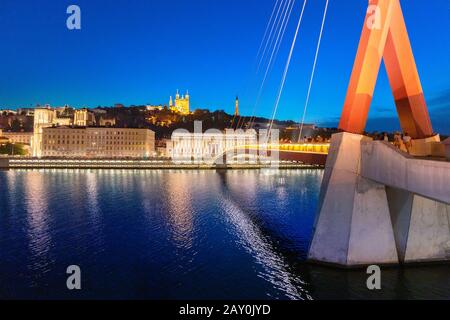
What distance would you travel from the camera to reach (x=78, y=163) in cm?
8419

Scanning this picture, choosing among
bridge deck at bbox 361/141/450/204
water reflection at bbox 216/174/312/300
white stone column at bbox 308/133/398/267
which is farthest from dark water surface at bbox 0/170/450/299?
bridge deck at bbox 361/141/450/204

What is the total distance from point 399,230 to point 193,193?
28.2m

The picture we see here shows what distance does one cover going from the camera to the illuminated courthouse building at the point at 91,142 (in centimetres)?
10638

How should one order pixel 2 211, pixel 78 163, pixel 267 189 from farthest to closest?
pixel 78 163 < pixel 267 189 < pixel 2 211

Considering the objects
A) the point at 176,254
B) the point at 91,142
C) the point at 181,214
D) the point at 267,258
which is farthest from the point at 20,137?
the point at 267,258

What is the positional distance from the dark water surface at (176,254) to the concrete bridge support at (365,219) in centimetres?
52

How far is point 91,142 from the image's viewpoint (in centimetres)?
10744

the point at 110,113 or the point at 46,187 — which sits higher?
the point at 110,113

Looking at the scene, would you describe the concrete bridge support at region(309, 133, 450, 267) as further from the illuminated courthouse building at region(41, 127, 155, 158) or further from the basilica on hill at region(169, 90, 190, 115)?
the basilica on hill at region(169, 90, 190, 115)

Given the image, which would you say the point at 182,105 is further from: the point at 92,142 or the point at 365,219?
the point at 365,219

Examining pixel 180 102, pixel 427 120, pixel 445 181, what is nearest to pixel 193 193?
pixel 427 120

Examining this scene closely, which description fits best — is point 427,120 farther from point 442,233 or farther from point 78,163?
point 78,163

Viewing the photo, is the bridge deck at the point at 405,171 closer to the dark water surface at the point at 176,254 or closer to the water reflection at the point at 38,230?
the dark water surface at the point at 176,254

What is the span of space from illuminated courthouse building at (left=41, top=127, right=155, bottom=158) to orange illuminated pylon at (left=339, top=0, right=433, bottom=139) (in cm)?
9681
